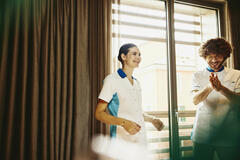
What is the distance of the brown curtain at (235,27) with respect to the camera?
253 centimetres

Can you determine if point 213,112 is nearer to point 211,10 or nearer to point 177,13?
point 177,13

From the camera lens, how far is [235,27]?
2551 millimetres

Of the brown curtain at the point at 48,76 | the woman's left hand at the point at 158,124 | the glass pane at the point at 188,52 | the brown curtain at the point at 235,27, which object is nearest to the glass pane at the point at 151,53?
the glass pane at the point at 188,52

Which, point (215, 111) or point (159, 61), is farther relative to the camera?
point (159, 61)

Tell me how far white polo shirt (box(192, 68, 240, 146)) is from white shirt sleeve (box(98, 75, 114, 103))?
871 mm

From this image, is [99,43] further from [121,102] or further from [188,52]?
[188,52]

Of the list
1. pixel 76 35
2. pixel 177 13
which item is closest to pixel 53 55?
pixel 76 35

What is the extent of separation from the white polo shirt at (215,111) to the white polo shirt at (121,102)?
0.65 meters

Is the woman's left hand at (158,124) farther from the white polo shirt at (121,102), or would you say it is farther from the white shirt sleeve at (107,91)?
the white shirt sleeve at (107,91)

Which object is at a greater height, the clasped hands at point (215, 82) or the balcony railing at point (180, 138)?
the clasped hands at point (215, 82)

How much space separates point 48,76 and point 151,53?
1327 millimetres

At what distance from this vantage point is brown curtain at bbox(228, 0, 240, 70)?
253 cm

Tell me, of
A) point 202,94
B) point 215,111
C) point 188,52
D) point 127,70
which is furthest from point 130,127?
point 188,52

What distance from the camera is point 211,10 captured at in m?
2.68
